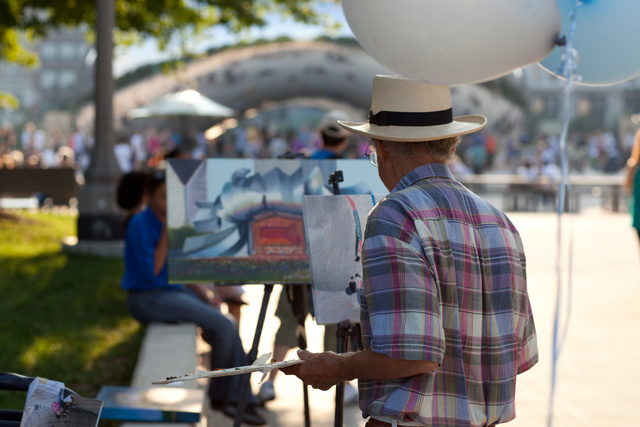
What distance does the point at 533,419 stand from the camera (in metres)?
4.98

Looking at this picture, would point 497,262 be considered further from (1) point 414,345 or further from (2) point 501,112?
(2) point 501,112

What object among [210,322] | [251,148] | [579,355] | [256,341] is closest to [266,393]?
[210,322]

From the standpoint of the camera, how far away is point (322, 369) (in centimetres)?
235

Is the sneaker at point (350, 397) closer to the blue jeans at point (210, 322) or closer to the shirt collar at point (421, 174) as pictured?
the blue jeans at point (210, 322)

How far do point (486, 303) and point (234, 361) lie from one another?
2911mm

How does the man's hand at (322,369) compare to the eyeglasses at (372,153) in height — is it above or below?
below

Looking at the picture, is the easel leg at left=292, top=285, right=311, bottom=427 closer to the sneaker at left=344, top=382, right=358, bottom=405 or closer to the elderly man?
the sneaker at left=344, top=382, right=358, bottom=405

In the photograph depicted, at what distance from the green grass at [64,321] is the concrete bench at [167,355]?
40cm

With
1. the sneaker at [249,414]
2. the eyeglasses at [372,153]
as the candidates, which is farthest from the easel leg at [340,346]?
the sneaker at [249,414]

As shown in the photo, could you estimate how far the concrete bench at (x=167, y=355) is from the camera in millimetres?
4707

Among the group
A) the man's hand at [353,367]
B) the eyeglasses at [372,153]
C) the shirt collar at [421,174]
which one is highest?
the eyeglasses at [372,153]

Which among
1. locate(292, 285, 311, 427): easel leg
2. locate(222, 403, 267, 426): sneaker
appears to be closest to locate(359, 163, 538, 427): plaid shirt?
locate(292, 285, 311, 427): easel leg

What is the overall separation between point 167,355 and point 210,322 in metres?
0.35

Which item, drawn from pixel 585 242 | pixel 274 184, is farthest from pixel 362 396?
pixel 585 242
